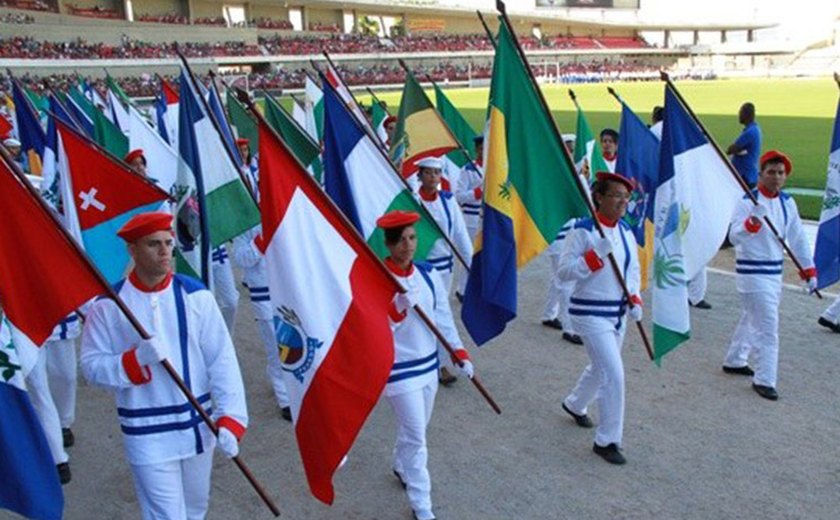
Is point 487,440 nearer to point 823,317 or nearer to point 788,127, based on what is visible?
point 823,317

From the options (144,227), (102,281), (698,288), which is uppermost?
(144,227)

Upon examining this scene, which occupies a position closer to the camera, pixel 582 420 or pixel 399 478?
pixel 399 478

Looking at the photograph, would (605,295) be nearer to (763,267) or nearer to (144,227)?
(763,267)

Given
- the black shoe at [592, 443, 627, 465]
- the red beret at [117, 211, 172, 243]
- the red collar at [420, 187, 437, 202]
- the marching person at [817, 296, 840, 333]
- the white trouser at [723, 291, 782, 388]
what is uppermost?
the red beret at [117, 211, 172, 243]

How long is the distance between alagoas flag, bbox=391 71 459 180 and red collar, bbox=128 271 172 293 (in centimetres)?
493

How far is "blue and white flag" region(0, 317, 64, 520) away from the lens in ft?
12.6

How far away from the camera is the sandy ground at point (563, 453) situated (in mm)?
5293

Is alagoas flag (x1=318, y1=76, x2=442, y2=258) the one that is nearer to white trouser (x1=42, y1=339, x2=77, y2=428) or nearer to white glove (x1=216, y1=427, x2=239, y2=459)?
white glove (x1=216, y1=427, x2=239, y2=459)

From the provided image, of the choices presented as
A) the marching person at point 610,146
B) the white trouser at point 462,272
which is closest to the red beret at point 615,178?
the white trouser at point 462,272

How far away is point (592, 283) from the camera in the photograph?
19.7ft

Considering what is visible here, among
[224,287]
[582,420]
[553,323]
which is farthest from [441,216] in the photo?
[582,420]

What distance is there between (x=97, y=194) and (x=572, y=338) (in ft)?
17.2

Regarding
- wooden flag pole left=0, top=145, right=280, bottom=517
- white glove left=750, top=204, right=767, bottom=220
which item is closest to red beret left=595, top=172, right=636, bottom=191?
white glove left=750, top=204, right=767, bottom=220

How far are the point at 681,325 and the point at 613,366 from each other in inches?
32.1
